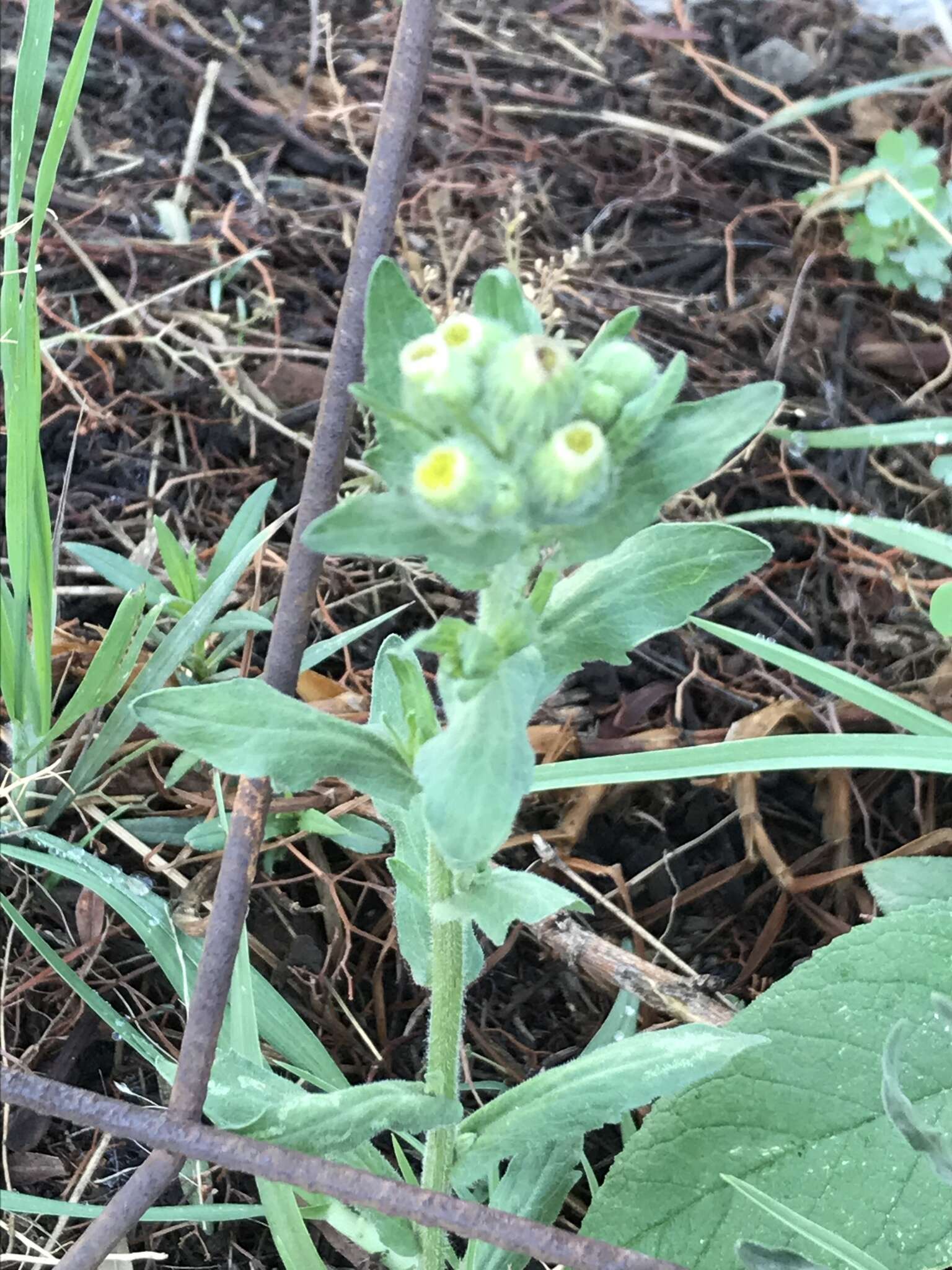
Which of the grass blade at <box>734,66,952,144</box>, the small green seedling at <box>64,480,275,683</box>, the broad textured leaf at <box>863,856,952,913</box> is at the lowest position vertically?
the broad textured leaf at <box>863,856,952,913</box>

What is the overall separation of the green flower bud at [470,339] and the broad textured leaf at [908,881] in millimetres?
1039

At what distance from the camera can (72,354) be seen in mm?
2297

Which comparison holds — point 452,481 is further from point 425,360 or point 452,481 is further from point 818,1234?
point 818,1234

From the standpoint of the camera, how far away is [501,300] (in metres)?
1.00

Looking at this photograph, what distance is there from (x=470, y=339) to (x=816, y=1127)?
0.98 meters

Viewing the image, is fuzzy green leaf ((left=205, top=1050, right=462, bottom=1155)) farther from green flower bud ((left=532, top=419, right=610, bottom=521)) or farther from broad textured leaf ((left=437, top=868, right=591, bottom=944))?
green flower bud ((left=532, top=419, right=610, bottom=521))

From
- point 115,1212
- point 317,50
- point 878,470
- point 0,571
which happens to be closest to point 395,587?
point 0,571

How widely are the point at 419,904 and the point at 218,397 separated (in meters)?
1.37

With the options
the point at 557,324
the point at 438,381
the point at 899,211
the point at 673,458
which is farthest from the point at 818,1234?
the point at 899,211

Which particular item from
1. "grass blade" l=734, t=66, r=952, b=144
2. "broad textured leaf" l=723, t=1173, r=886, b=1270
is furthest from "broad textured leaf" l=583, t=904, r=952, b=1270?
"grass blade" l=734, t=66, r=952, b=144

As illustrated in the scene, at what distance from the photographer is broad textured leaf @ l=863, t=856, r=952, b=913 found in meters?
1.55

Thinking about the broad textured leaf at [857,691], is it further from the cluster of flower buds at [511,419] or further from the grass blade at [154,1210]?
the grass blade at [154,1210]

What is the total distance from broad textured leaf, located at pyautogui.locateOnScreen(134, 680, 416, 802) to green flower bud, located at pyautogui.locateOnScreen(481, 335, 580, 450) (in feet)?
1.11

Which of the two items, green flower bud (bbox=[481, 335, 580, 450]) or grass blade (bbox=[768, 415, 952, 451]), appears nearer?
green flower bud (bbox=[481, 335, 580, 450])
